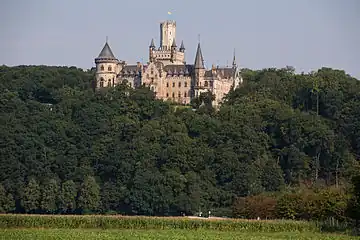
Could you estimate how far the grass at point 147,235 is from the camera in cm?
5847

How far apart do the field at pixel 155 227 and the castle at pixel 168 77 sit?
57.2 m

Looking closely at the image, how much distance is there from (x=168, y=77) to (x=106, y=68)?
7.12 meters

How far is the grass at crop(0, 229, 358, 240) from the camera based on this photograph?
58469mm

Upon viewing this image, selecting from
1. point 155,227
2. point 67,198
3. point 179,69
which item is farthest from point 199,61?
point 155,227

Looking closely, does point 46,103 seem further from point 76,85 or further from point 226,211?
point 226,211

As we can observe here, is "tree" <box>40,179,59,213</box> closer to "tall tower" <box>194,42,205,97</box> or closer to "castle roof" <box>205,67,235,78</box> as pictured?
"tall tower" <box>194,42,205,97</box>

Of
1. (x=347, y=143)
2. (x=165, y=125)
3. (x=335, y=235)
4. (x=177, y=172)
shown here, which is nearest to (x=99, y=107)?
(x=165, y=125)

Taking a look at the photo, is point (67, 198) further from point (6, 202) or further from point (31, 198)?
point (6, 202)

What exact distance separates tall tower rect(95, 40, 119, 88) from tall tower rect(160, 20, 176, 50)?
8902mm

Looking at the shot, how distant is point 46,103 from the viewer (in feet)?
432

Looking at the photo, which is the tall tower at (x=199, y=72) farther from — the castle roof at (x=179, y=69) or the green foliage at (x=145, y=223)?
the green foliage at (x=145, y=223)

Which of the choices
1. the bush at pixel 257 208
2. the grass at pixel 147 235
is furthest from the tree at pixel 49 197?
the grass at pixel 147 235

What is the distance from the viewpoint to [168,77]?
128500 mm

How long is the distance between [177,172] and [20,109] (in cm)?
2312
